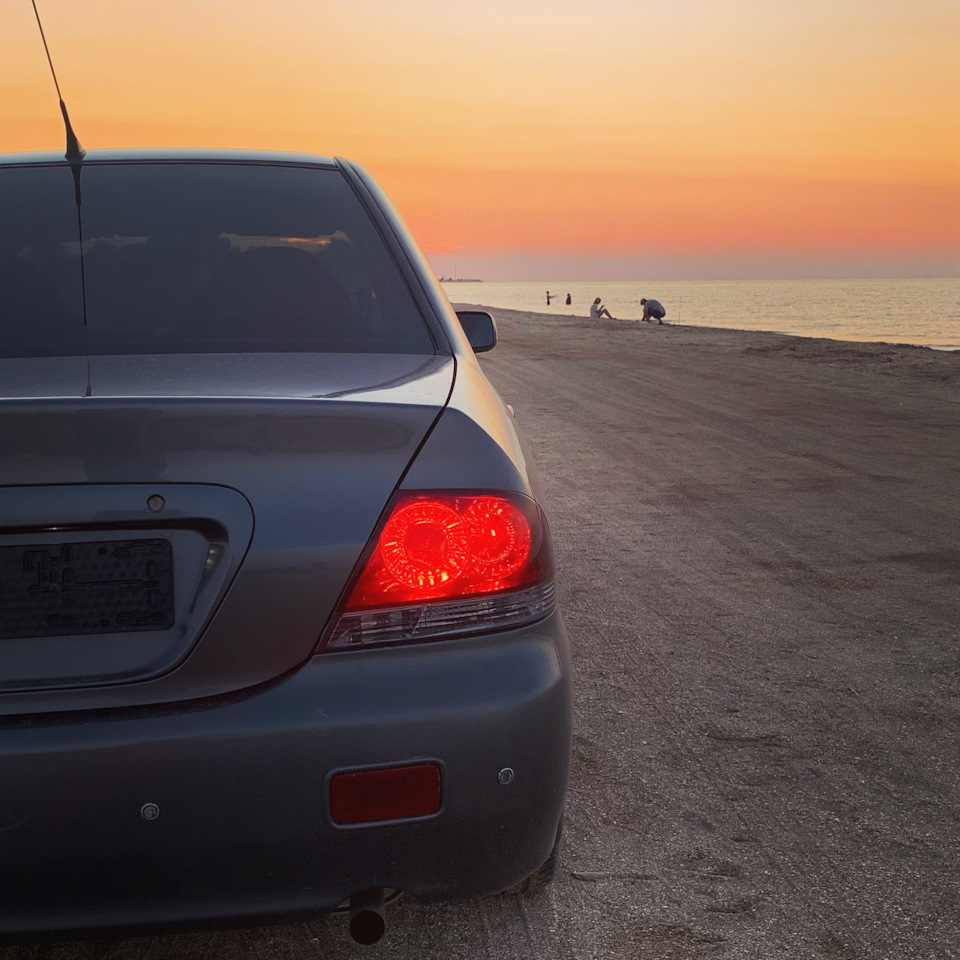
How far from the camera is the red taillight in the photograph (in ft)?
5.87

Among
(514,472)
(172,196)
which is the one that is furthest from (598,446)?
(514,472)

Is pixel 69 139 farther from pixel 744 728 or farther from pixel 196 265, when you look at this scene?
pixel 744 728

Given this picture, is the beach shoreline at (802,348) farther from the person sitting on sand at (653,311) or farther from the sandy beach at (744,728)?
the person sitting on sand at (653,311)

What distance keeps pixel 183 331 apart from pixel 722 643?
2.55 meters

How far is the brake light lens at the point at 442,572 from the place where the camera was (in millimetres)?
1788

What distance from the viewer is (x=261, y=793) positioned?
67.5 inches

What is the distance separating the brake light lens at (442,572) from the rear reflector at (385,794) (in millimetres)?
210

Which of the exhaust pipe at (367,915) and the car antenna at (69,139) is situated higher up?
the car antenna at (69,139)

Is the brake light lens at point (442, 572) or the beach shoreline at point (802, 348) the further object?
the beach shoreline at point (802, 348)

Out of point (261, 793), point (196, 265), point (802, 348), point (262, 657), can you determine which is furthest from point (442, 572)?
point (802, 348)

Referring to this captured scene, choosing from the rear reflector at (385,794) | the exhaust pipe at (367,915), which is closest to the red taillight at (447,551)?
the rear reflector at (385,794)

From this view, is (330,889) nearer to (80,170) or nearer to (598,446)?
(80,170)

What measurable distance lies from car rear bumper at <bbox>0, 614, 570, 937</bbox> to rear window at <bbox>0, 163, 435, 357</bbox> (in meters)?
0.92

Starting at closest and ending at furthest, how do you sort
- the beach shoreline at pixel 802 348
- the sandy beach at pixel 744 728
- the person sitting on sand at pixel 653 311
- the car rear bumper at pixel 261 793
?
1. the car rear bumper at pixel 261 793
2. the sandy beach at pixel 744 728
3. the beach shoreline at pixel 802 348
4. the person sitting on sand at pixel 653 311
